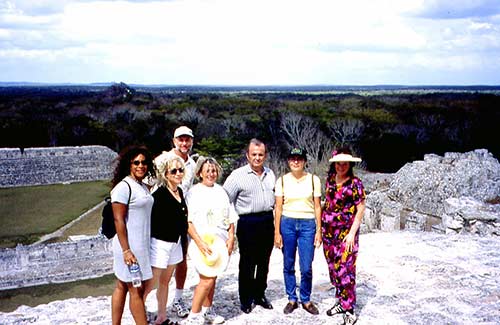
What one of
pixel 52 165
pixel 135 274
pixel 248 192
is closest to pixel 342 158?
pixel 248 192

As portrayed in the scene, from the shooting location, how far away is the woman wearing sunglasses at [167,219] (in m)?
3.98

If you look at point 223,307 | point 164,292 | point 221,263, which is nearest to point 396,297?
point 223,307

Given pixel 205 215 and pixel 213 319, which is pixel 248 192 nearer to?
pixel 205 215

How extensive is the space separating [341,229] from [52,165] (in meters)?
26.9

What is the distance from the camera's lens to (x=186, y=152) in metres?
4.76

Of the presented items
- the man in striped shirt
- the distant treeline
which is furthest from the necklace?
the distant treeline

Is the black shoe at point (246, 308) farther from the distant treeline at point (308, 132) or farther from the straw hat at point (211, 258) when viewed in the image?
the distant treeline at point (308, 132)

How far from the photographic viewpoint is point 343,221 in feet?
14.3

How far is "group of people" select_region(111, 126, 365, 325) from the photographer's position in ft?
12.5

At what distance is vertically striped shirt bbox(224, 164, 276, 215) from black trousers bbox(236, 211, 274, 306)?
0.07 metres

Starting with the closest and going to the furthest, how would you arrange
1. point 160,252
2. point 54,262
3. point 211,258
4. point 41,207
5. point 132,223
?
point 132,223
point 160,252
point 211,258
point 54,262
point 41,207

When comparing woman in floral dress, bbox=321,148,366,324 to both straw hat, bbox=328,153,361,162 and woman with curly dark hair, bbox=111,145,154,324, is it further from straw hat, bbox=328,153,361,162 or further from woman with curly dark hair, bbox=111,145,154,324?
woman with curly dark hair, bbox=111,145,154,324

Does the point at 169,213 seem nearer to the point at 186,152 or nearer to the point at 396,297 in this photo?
the point at 186,152

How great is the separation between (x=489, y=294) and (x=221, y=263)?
316cm
